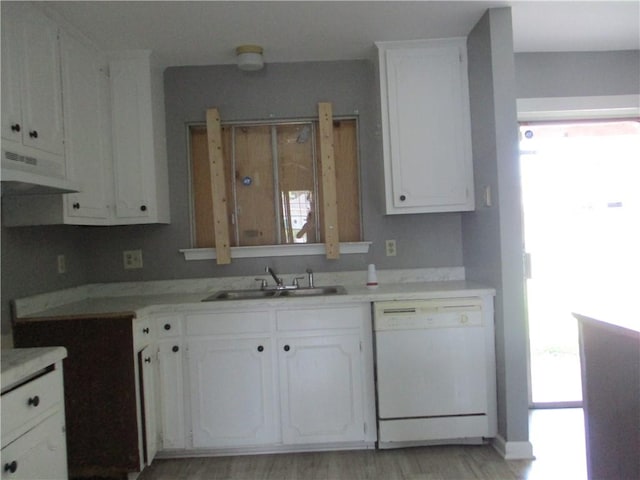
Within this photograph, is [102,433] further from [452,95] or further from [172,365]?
[452,95]

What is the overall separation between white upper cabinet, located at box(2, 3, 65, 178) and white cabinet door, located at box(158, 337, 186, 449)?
1073 millimetres

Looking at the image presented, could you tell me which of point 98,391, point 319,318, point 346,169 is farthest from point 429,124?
point 98,391

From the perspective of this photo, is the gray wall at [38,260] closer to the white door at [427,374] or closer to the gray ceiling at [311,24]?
the gray ceiling at [311,24]

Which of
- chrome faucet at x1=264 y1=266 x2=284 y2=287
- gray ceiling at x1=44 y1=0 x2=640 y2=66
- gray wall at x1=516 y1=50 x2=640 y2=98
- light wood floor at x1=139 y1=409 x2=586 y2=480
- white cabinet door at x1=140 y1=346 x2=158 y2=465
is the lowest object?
light wood floor at x1=139 y1=409 x2=586 y2=480

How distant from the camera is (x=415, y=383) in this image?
98.9 inches

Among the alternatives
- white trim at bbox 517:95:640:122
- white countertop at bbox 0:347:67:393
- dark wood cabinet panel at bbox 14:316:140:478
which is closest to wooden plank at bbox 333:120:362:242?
white trim at bbox 517:95:640:122

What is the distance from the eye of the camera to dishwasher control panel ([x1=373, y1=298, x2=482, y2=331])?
2514 mm

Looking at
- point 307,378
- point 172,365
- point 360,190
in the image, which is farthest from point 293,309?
point 360,190

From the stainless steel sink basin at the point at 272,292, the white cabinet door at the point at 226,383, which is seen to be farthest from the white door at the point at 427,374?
the white cabinet door at the point at 226,383

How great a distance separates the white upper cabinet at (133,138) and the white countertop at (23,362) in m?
1.36

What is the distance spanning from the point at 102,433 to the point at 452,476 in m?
1.77

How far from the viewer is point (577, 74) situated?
315 cm

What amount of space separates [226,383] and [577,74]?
3089 millimetres

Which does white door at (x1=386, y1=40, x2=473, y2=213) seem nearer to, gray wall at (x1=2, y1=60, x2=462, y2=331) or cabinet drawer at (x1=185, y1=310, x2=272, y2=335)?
gray wall at (x1=2, y1=60, x2=462, y2=331)
